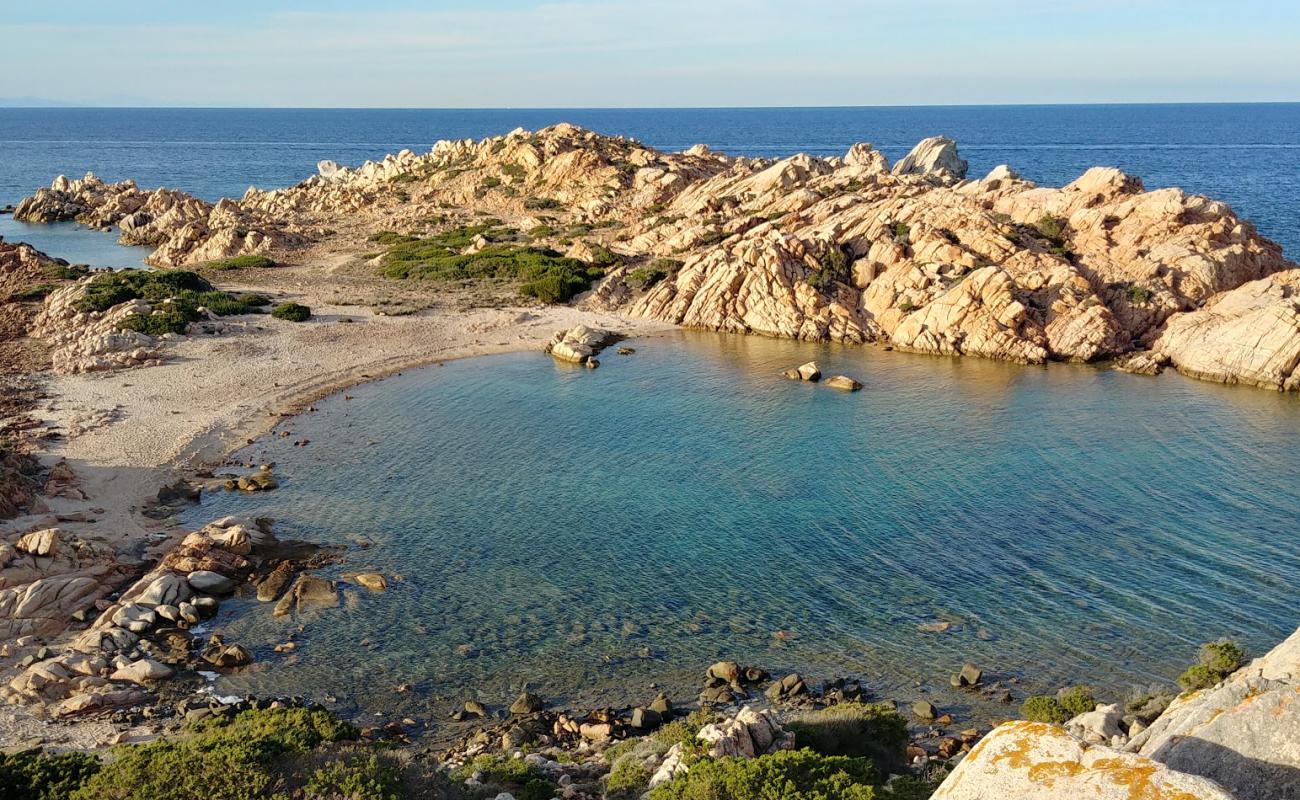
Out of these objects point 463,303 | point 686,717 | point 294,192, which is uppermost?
point 294,192

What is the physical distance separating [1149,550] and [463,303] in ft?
165

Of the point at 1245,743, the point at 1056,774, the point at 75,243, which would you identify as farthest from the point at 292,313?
the point at 1245,743

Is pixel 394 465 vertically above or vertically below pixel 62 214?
below

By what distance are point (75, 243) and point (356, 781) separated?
Answer: 332ft

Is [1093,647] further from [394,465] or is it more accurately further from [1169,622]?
[394,465]

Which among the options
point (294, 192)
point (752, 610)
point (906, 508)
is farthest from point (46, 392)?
point (294, 192)

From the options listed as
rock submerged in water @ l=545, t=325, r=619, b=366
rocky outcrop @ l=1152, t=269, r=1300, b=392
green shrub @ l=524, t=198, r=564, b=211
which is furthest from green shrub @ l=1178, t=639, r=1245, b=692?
green shrub @ l=524, t=198, r=564, b=211

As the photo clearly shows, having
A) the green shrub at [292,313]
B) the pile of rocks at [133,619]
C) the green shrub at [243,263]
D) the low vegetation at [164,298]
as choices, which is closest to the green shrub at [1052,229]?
the green shrub at [292,313]

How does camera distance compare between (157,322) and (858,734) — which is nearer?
(858,734)

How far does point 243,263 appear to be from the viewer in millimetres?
80812

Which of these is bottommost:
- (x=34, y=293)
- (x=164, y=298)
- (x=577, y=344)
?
(x=577, y=344)

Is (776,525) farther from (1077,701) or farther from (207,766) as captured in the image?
(207,766)

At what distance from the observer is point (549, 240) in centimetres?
8494

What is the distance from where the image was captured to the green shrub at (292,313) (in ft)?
206
